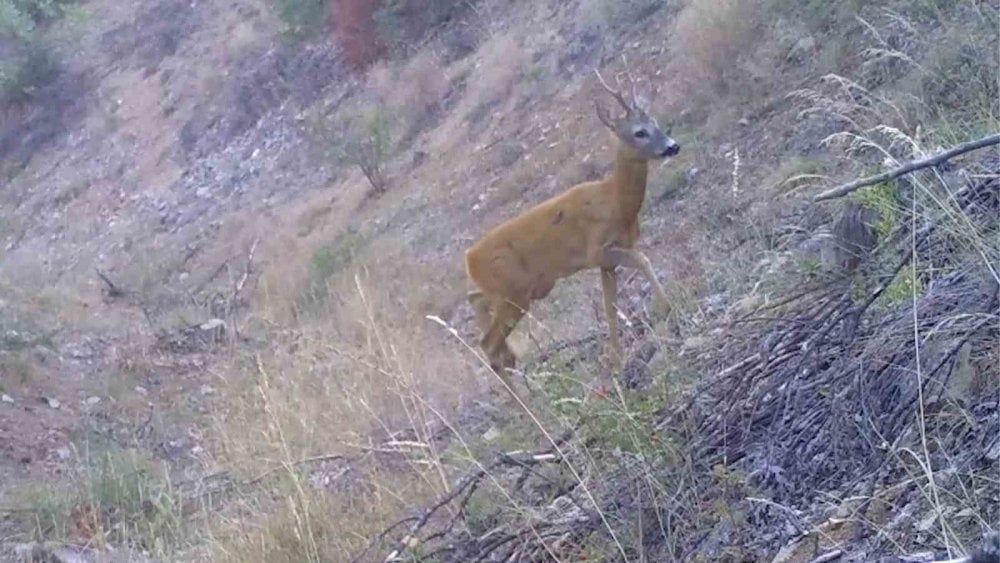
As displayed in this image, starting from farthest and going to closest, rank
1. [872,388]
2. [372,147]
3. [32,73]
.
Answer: [32,73], [372,147], [872,388]

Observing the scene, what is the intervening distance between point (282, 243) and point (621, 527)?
14614mm

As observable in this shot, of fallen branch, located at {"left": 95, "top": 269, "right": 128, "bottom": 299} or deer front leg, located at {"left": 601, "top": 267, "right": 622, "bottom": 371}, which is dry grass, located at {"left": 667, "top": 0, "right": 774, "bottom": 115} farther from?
fallen branch, located at {"left": 95, "top": 269, "right": 128, "bottom": 299}

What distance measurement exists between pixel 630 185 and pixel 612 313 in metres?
0.94

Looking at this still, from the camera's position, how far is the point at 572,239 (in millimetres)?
8211

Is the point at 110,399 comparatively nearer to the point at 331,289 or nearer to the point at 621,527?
the point at 331,289

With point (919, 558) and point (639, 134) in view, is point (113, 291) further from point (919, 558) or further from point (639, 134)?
point (919, 558)

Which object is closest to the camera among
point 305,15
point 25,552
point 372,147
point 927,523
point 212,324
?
point 927,523

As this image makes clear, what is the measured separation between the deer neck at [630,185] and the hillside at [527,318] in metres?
0.48

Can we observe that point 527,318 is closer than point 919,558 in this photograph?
No

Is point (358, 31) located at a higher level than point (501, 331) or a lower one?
lower

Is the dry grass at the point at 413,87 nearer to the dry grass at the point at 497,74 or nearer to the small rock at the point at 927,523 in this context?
the dry grass at the point at 497,74

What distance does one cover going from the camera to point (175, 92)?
28094 millimetres

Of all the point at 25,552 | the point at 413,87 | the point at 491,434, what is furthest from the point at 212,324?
the point at 491,434

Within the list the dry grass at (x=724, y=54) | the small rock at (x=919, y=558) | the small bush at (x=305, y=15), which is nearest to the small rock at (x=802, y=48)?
the dry grass at (x=724, y=54)
